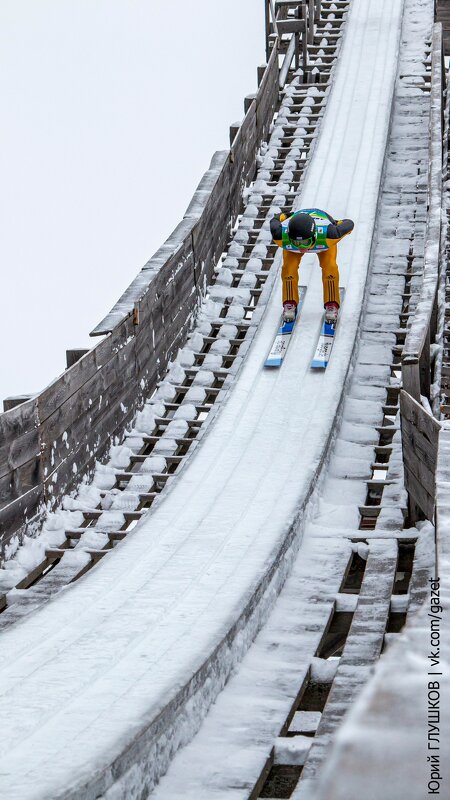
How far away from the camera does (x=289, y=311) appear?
846cm

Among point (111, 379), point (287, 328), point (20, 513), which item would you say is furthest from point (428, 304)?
point (20, 513)

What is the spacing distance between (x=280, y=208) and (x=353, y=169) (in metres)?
0.95

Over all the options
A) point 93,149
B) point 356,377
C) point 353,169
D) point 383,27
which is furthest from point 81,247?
point 356,377

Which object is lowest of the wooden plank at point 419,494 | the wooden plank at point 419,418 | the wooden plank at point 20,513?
the wooden plank at point 20,513

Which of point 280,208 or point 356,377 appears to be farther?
point 280,208

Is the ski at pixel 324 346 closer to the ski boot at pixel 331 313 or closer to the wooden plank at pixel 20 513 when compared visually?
the ski boot at pixel 331 313

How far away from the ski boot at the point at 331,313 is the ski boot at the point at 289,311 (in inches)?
10.5

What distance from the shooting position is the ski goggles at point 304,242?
26.1ft

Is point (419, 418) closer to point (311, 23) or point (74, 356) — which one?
point (74, 356)

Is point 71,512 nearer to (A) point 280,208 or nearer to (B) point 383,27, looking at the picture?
(A) point 280,208

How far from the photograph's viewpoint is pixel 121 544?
5.86 m

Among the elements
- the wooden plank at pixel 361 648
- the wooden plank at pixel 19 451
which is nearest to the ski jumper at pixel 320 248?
the wooden plank at pixel 19 451

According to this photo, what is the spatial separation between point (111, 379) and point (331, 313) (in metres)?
1.86

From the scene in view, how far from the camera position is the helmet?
7.86 m
